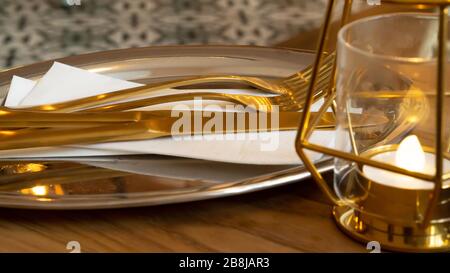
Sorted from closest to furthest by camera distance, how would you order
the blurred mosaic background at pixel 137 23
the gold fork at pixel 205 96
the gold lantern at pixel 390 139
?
the gold lantern at pixel 390 139 < the gold fork at pixel 205 96 < the blurred mosaic background at pixel 137 23

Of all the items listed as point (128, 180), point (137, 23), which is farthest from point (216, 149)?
point (137, 23)

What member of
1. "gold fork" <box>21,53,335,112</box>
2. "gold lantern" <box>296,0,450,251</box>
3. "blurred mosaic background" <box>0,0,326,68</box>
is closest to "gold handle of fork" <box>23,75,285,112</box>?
"gold fork" <box>21,53,335,112</box>

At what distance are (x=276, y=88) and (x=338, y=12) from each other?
67 cm

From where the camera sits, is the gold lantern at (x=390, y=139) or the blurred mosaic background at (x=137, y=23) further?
the blurred mosaic background at (x=137, y=23)

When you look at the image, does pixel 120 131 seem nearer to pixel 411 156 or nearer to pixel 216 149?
pixel 216 149

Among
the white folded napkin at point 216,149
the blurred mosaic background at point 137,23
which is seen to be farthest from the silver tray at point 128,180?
the blurred mosaic background at point 137,23

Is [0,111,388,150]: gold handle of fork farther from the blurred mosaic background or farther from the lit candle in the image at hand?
the blurred mosaic background

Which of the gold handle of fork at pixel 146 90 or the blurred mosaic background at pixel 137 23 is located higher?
the gold handle of fork at pixel 146 90

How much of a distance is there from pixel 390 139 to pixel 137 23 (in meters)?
0.81

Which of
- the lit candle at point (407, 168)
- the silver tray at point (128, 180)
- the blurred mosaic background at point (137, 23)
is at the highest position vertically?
the lit candle at point (407, 168)

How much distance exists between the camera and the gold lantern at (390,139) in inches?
11.7

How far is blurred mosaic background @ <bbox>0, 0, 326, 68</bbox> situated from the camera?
3.47ft

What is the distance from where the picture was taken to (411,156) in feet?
1.06

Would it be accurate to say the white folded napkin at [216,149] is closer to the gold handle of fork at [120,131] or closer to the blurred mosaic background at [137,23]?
the gold handle of fork at [120,131]
